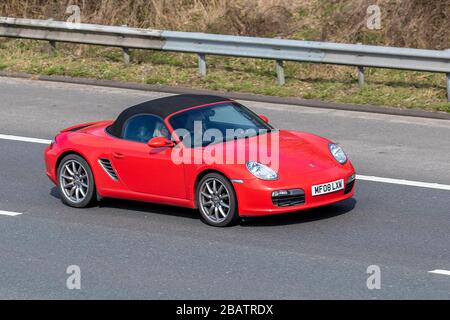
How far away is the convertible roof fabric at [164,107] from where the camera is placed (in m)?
13.5

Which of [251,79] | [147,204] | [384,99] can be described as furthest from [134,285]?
[251,79]

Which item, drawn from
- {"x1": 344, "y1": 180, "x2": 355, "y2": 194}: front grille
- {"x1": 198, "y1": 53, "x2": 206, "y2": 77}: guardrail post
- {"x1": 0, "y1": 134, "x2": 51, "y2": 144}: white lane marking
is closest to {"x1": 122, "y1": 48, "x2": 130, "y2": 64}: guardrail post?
{"x1": 198, "y1": 53, "x2": 206, "y2": 77}: guardrail post

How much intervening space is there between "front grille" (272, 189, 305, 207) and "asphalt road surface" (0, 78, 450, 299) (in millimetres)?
315

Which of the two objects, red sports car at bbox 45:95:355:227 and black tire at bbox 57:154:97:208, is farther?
black tire at bbox 57:154:97:208

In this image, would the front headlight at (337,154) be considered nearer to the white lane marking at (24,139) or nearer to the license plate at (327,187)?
the license plate at (327,187)

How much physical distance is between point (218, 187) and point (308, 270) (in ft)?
6.59

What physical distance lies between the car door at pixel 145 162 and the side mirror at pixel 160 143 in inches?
2.1

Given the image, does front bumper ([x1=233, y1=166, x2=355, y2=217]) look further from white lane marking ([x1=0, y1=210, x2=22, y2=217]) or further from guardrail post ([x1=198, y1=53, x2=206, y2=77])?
guardrail post ([x1=198, y1=53, x2=206, y2=77])

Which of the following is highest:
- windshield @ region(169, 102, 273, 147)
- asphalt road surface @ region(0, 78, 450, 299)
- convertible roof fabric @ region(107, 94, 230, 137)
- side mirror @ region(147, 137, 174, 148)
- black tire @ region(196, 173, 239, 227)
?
convertible roof fabric @ region(107, 94, 230, 137)

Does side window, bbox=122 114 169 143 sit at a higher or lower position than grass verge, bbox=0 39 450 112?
higher

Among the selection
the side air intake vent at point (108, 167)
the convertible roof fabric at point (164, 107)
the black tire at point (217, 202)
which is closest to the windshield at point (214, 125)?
the convertible roof fabric at point (164, 107)

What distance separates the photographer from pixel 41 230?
12891mm

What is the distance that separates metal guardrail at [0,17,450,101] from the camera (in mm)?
18891
